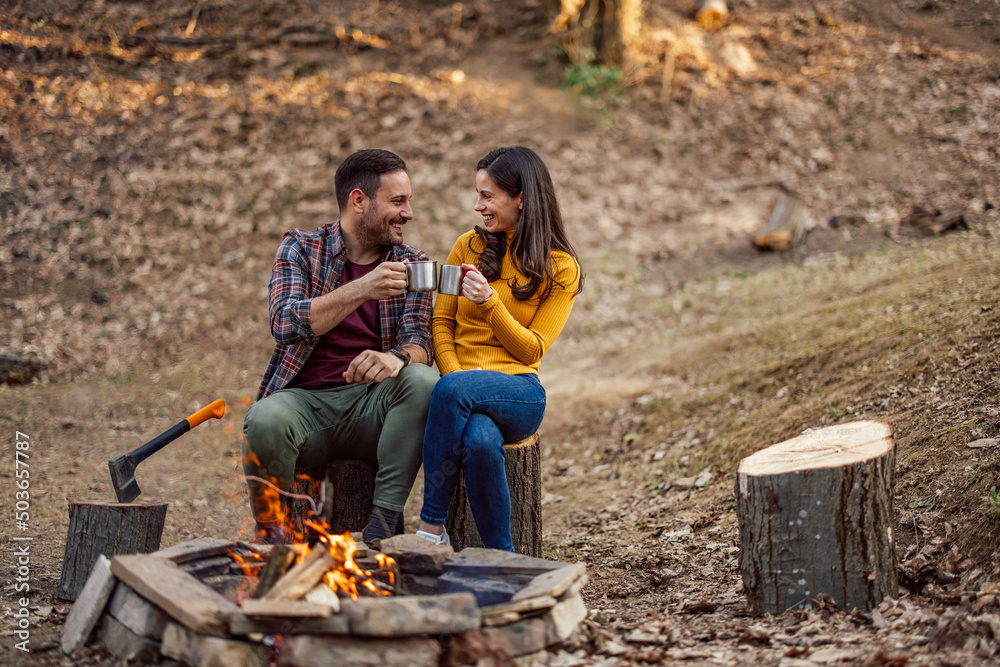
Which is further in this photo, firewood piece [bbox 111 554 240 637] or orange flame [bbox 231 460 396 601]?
orange flame [bbox 231 460 396 601]

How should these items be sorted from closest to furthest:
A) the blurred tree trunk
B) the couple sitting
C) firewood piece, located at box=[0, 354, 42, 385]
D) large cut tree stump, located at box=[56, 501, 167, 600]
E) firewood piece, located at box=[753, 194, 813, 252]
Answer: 1. large cut tree stump, located at box=[56, 501, 167, 600]
2. the couple sitting
3. firewood piece, located at box=[0, 354, 42, 385]
4. firewood piece, located at box=[753, 194, 813, 252]
5. the blurred tree trunk

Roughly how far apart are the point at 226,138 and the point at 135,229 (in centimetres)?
189

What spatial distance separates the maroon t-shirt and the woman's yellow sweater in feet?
1.05

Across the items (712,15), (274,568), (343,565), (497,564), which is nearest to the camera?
(274,568)

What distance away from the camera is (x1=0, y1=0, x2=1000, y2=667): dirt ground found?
3318 millimetres

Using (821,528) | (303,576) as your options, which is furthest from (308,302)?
(821,528)

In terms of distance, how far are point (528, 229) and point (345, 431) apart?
1.29 metres

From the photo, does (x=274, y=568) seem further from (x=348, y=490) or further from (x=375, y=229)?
(x=375, y=229)

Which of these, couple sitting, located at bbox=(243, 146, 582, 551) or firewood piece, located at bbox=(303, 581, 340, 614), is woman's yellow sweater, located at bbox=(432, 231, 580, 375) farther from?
firewood piece, located at bbox=(303, 581, 340, 614)

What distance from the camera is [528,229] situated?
3.55 m

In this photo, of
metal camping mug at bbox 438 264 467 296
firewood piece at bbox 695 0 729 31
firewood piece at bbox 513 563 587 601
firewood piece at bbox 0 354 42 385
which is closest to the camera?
firewood piece at bbox 513 563 587 601

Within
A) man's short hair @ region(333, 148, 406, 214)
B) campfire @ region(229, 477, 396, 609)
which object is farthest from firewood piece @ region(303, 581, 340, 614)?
man's short hair @ region(333, 148, 406, 214)

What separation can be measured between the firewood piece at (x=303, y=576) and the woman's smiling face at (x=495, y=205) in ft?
5.90

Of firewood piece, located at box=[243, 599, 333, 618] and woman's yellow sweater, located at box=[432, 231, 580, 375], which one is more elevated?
woman's yellow sweater, located at box=[432, 231, 580, 375]
